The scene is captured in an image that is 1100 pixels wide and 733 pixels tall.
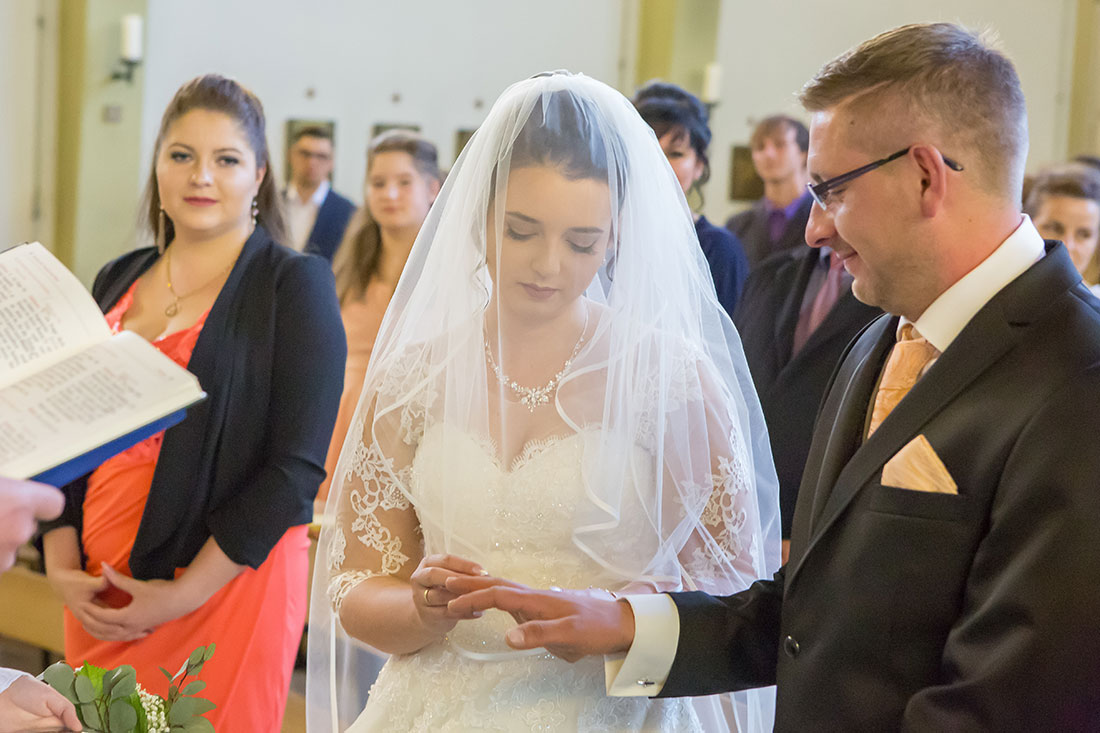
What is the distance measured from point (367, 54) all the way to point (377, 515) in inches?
240

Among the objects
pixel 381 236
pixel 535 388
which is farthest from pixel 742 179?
pixel 535 388

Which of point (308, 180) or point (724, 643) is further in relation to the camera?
point (308, 180)

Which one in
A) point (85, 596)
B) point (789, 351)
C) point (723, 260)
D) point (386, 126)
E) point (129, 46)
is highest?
point (129, 46)

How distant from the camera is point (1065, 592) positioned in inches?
49.7

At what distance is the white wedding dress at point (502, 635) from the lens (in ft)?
6.24

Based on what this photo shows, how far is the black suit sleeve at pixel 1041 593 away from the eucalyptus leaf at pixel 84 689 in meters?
1.14

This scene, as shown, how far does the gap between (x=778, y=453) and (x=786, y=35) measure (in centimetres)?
540

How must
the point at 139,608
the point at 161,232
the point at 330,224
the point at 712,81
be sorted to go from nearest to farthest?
1. the point at 139,608
2. the point at 161,232
3. the point at 330,224
4. the point at 712,81

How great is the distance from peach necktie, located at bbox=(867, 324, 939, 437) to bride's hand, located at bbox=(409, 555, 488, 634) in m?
0.61

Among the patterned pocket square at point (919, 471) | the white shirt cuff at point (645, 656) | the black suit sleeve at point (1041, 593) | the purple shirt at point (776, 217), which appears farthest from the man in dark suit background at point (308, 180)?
the black suit sleeve at point (1041, 593)

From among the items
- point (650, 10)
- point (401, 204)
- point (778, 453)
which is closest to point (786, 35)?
point (650, 10)

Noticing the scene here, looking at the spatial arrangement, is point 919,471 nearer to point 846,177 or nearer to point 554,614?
point 846,177

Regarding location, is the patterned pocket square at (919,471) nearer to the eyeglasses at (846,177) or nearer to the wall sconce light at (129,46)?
the eyeglasses at (846,177)

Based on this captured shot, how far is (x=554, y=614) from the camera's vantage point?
66.9 inches
